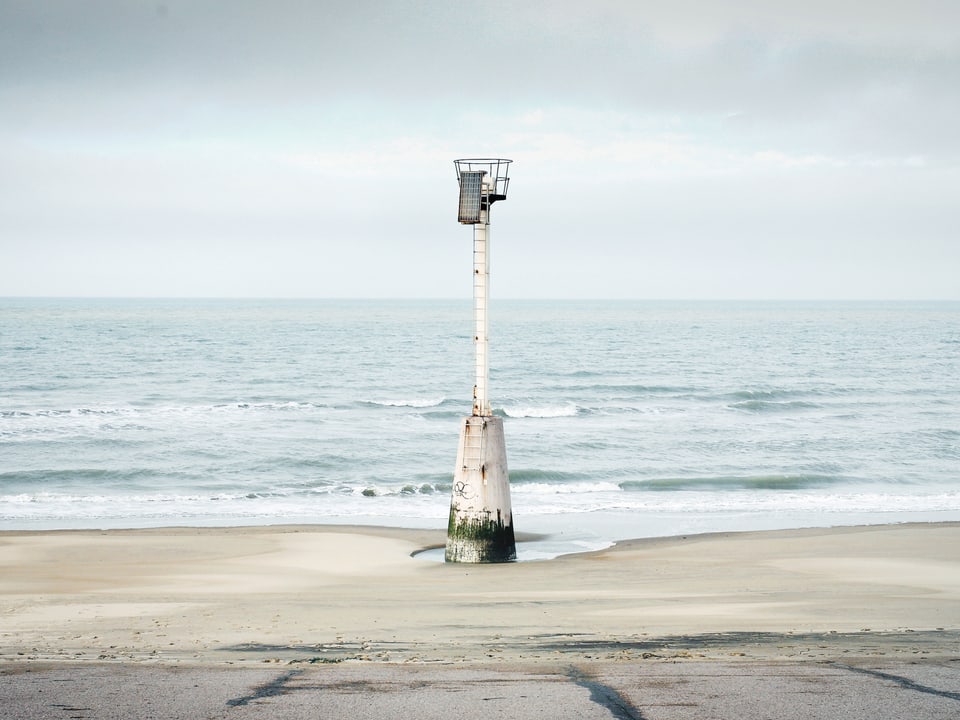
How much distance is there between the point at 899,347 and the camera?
238 feet

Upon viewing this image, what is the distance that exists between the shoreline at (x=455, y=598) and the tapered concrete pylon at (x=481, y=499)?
38 cm

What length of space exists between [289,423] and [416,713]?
2798cm

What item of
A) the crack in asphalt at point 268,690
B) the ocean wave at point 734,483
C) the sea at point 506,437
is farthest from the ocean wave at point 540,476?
the crack in asphalt at point 268,690

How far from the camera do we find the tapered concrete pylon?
46.5 feet

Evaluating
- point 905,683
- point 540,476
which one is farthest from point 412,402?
point 905,683

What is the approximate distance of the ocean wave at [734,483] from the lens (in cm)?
2419

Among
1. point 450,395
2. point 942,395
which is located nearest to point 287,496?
point 450,395

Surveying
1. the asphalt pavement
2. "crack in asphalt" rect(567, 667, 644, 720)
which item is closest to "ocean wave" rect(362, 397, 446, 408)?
the asphalt pavement

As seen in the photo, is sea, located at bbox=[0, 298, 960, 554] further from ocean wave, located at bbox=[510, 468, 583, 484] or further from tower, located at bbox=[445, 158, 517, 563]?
tower, located at bbox=[445, 158, 517, 563]

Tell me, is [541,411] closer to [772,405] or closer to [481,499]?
[772,405]

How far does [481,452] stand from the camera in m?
14.1

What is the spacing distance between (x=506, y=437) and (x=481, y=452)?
710 inches

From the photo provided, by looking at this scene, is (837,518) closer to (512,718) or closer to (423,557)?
(423,557)

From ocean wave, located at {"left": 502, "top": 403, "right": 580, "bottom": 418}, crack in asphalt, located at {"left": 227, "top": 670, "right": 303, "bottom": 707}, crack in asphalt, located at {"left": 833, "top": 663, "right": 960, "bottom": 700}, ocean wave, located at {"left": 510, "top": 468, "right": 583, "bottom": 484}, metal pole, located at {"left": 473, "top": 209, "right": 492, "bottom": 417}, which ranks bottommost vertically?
ocean wave, located at {"left": 510, "top": 468, "right": 583, "bottom": 484}
